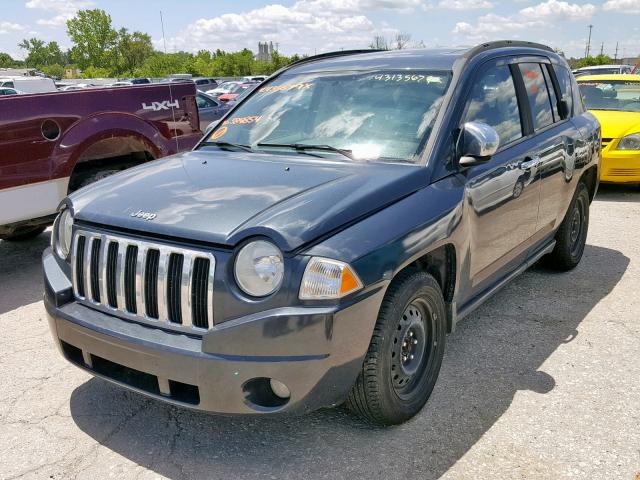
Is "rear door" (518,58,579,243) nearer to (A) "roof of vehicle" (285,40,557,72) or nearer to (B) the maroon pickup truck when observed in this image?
(A) "roof of vehicle" (285,40,557,72)

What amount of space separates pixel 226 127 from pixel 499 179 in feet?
A: 5.94

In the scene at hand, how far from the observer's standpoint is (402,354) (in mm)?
2980

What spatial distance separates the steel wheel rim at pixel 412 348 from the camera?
9.56 feet

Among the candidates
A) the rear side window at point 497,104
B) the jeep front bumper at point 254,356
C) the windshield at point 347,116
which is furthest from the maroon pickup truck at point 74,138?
the rear side window at point 497,104

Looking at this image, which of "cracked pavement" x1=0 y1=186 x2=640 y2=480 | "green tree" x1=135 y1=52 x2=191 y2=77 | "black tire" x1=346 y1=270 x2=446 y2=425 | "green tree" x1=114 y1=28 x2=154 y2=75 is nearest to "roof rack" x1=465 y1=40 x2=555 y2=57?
"black tire" x1=346 y1=270 x2=446 y2=425

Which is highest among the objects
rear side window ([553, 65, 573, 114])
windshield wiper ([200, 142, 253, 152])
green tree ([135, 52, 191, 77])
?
rear side window ([553, 65, 573, 114])

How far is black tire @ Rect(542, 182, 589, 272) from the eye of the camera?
201 inches

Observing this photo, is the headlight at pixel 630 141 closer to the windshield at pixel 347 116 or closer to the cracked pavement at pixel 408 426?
the cracked pavement at pixel 408 426

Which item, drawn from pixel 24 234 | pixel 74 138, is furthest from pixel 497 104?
pixel 24 234

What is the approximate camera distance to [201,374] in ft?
8.10

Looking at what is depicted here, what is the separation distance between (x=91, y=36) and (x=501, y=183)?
112 metres

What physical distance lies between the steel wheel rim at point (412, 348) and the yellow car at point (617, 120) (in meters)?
6.60

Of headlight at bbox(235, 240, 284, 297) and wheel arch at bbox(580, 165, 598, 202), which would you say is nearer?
headlight at bbox(235, 240, 284, 297)

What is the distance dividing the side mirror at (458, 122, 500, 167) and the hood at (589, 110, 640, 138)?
6.22 meters
